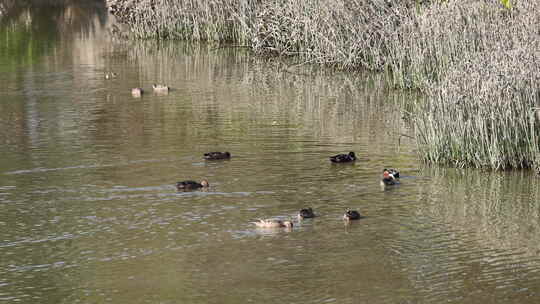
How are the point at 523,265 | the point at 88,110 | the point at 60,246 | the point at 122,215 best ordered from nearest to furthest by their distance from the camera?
the point at 523,265, the point at 60,246, the point at 122,215, the point at 88,110

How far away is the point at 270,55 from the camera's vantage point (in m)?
26.9

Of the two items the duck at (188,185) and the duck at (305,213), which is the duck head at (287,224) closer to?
the duck at (305,213)

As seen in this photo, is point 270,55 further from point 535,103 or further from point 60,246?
point 60,246

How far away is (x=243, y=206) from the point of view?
1219cm

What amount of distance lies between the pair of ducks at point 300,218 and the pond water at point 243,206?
8 cm

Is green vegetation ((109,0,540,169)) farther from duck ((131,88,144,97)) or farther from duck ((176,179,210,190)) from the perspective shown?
duck ((131,88,144,97))

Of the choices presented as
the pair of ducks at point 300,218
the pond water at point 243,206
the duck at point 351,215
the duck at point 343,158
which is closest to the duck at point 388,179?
the pond water at point 243,206

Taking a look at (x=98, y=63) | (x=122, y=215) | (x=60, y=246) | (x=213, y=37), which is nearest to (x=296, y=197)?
(x=122, y=215)

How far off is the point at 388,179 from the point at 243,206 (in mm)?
2050

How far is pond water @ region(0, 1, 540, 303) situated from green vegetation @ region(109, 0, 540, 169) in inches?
19.8

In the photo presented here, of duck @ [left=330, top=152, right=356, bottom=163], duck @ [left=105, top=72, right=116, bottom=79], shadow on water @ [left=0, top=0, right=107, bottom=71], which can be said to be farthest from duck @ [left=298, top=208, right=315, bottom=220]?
shadow on water @ [left=0, top=0, right=107, bottom=71]

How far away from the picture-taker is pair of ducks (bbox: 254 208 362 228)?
11.2 meters

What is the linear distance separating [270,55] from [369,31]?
509 cm

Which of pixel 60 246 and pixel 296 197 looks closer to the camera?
pixel 60 246
